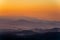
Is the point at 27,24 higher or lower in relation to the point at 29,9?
lower

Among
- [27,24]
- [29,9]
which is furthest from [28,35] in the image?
[29,9]

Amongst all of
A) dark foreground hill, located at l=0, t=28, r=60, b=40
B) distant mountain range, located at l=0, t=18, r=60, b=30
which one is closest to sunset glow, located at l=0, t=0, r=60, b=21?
distant mountain range, located at l=0, t=18, r=60, b=30

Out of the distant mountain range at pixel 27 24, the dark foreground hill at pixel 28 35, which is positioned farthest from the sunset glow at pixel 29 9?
the dark foreground hill at pixel 28 35

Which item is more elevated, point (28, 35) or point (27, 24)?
point (27, 24)

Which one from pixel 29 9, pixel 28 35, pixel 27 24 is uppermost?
pixel 29 9

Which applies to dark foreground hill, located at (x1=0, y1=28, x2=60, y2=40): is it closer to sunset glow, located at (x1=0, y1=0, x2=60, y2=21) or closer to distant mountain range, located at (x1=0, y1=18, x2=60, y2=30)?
distant mountain range, located at (x1=0, y1=18, x2=60, y2=30)

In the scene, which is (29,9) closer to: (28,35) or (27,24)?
(27,24)

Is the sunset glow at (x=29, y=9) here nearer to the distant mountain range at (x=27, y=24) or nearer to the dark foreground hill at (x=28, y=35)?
the distant mountain range at (x=27, y=24)

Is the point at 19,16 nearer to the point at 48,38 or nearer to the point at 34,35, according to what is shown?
the point at 34,35
